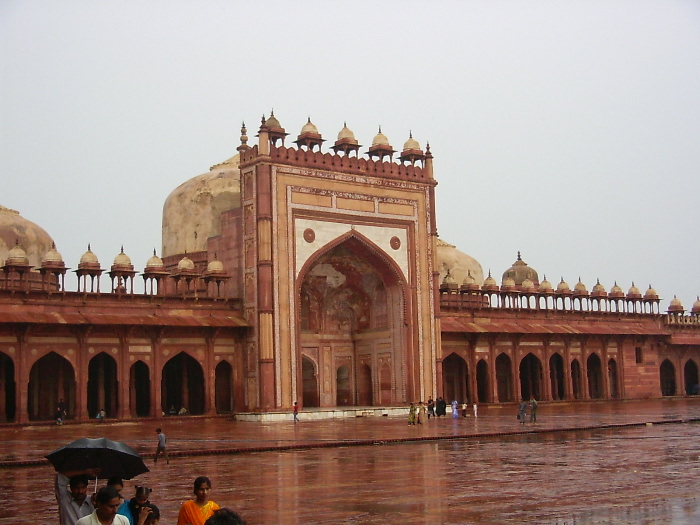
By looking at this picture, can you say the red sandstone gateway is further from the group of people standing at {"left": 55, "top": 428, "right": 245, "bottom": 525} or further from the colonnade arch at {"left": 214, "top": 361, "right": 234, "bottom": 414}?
the group of people standing at {"left": 55, "top": 428, "right": 245, "bottom": 525}

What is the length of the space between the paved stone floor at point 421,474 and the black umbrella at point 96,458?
2.64m

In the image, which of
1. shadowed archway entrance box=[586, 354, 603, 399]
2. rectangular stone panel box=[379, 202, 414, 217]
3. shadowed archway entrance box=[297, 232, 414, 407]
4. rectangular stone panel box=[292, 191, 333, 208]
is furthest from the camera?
shadowed archway entrance box=[586, 354, 603, 399]

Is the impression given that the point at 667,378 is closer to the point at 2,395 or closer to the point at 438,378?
the point at 438,378

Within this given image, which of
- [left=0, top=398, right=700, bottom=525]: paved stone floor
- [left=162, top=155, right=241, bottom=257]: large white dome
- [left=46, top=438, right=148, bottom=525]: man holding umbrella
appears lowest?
Answer: [left=0, top=398, right=700, bottom=525]: paved stone floor

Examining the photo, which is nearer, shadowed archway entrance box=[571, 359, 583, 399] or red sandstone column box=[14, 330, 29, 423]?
red sandstone column box=[14, 330, 29, 423]

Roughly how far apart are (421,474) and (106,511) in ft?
27.1

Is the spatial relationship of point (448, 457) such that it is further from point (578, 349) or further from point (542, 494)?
point (578, 349)

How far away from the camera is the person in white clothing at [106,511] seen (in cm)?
576

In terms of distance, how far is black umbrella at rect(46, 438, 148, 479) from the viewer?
709 cm

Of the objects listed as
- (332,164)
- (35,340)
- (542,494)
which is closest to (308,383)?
(332,164)

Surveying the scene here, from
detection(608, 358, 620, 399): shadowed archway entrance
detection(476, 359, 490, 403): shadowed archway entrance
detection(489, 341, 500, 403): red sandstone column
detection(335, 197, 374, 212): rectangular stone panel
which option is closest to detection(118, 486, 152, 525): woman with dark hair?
detection(335, 197, 374, 212): rectangular stone panel

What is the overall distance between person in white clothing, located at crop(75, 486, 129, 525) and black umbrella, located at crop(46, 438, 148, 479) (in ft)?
4.27

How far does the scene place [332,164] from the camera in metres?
34.6

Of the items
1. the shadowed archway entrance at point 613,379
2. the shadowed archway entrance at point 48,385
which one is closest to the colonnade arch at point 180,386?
the shadowed archway entrance at point 48,385
